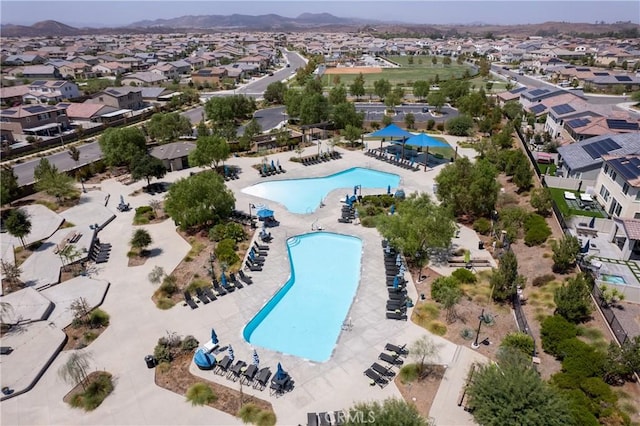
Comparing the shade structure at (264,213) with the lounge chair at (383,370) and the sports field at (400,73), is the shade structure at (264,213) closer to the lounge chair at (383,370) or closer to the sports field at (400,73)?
the lounge chair at (383,370)

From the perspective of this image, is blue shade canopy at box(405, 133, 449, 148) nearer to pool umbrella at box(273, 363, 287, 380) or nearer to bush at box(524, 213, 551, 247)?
bush at box(524, 213, 551, 247)

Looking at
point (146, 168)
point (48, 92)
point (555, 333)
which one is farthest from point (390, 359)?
point (48, 92)

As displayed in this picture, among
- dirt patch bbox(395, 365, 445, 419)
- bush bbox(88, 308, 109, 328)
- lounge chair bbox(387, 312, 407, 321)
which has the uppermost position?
lounge chair bbox(387, 312, 407, 321)

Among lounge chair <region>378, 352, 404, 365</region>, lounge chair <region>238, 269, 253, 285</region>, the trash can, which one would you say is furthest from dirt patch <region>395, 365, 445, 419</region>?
the trash can

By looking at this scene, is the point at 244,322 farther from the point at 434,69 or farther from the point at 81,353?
the point at 434,69

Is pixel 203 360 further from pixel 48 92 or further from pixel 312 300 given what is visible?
pixel 48 92

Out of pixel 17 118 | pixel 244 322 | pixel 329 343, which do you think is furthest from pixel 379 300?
pixel 17 118

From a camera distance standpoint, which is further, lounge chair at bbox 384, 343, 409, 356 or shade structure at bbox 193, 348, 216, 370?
lounge chair at bbox 384, 343, 409, 356
